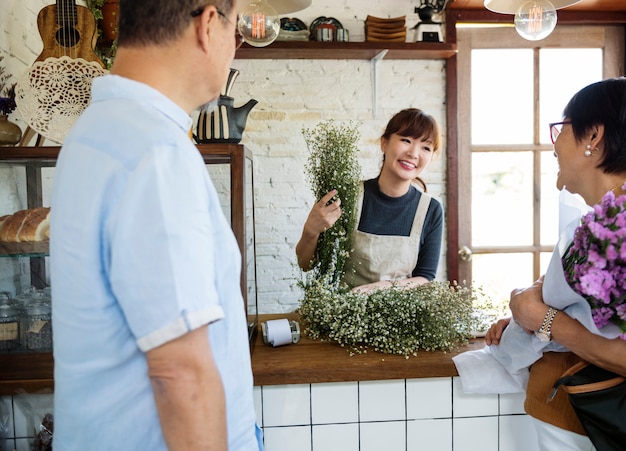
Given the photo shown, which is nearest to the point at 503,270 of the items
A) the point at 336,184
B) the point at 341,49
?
the point at 341,49

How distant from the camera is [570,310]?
1185mm

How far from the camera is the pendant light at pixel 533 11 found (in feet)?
6.59

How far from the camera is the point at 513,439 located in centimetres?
156

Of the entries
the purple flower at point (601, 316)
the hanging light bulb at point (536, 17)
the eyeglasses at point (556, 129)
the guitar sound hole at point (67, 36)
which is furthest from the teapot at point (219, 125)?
the hanging light bulb at point (536, 17)

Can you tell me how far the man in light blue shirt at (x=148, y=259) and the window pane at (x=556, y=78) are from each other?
10.7ft

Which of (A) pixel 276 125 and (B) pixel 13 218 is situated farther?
(A) pixel 276 125

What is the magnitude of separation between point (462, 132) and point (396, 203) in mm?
1425

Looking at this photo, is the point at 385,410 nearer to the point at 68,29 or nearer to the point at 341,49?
the point at 68,29

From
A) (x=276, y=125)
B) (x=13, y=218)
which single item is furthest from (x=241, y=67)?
(x=13, y=218)

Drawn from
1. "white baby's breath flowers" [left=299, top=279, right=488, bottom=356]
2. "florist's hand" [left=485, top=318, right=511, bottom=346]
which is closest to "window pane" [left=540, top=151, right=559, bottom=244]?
"white baby's breath flowers" [left=299, top=279, right=488, bottom=356]

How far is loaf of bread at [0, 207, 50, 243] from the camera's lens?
4.79 feet

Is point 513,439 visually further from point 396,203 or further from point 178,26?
point 178,26

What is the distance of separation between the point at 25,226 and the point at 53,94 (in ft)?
1.32

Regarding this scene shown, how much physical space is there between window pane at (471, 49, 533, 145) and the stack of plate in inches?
24.7
